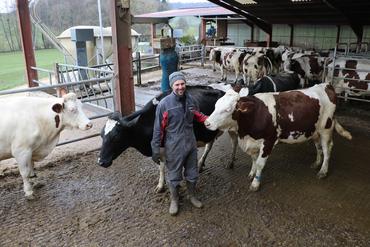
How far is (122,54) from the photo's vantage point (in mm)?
5746

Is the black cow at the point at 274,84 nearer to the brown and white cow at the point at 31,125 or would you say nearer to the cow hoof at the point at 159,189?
the cow hoof at the point at 159,189

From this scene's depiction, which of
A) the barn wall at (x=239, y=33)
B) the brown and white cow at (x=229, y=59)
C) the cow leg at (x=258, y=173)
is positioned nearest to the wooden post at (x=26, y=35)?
the cow leg at (x=258, y=173)

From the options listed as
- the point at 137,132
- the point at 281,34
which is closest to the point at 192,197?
the point at 137,132

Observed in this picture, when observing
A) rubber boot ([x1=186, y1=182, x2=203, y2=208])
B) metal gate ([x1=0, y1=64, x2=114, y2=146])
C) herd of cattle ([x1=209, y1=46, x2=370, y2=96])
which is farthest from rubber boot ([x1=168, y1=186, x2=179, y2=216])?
herd of cattle ([x1=209, y1=46, x2=370, y2=96])

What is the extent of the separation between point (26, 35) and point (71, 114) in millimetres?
4503

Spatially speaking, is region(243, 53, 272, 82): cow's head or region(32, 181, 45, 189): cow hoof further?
region(243, 53, 272, 82): cow's head

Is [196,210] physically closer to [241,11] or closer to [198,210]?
[198,210]

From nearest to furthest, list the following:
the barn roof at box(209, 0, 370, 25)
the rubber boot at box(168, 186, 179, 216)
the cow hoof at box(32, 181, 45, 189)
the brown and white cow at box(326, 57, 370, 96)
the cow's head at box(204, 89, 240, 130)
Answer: the rubber boot at box(168, 186, 179, 216) < the cow's head at box(204, 89, 240, 130) < the cow hoof at box(32, 181, 45, 189) < the brown and white cow at box(326, 57, 370, 96) < the barn roof at box(209, 0, 370, 25)

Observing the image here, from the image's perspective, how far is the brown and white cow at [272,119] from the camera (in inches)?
151

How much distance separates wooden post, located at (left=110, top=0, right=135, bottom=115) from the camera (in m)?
5.54

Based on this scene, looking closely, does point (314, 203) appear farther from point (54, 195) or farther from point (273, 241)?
point (54, 195)

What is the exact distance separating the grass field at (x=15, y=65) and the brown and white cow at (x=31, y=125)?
803 cm

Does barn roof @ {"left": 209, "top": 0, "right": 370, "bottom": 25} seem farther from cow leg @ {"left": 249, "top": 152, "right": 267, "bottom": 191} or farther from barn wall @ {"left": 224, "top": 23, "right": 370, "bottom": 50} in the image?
cow leg @ {"left": 249, "top": 152, "right": 267, "bottom": 191}

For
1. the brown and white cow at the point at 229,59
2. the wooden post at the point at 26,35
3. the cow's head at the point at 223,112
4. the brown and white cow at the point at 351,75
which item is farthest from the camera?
the brown and white cow at the point at 229,59
